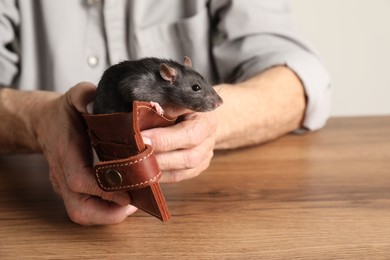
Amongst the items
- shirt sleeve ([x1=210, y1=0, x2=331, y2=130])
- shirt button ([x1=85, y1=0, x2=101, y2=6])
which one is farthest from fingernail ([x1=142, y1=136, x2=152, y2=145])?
shirt button ([x1=85, y1=0, x2=101, y2=6])

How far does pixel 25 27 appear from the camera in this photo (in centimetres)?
176

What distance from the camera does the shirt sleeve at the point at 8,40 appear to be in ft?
5.60

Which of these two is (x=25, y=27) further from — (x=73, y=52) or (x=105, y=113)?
(x=105, y=113)

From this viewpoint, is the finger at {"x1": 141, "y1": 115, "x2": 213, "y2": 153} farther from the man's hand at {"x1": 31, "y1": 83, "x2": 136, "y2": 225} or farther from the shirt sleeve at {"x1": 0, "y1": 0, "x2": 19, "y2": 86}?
the shirt sleeve at {"x1": 0, "y1": 0, "x2": 19, "y2": 86}

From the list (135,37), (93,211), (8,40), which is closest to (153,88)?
(93,211)

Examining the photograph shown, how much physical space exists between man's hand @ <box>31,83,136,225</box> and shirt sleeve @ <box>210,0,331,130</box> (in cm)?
74

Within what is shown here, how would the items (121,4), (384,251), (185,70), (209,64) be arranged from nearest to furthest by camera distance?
(384,251) → (185,70) → (121,4) → (209,64)

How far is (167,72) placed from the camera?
998mm

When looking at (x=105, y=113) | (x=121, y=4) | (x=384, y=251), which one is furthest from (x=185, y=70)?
(x=121, y=4)

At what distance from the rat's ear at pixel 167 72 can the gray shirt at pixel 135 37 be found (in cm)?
69

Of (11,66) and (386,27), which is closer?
(11,66)

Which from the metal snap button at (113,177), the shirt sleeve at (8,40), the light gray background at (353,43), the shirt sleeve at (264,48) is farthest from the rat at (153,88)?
the light gray background at (353,43)

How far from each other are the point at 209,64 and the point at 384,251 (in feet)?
3.53

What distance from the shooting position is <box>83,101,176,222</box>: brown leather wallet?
0.87 metres
